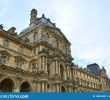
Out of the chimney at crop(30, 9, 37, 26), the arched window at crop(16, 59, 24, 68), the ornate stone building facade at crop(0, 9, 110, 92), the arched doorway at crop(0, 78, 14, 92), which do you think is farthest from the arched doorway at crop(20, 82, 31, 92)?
the chimney at crop(30, 9, 37, 26)

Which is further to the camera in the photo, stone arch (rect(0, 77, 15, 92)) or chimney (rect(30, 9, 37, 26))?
chimney (rect(30, 9, 37, 26))

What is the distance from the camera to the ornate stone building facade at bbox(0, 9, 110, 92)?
123 feet

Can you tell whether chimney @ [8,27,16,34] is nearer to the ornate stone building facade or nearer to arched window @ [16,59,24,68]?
the ornate stone building facade

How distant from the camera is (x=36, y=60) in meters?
45.5

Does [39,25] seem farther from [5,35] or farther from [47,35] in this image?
[5,35]

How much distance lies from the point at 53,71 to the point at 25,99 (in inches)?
1310

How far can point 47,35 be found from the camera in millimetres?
50719

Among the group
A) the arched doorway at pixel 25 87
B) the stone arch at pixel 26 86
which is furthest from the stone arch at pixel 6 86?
the arched doorway at pixel 25 87

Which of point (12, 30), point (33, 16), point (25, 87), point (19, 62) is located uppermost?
point (33, 16)

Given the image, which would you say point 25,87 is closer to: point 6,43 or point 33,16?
point 6,43

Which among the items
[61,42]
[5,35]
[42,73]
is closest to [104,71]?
[61,42]

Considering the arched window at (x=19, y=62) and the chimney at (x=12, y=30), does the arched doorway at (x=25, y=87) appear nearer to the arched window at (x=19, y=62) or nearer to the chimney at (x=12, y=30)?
the arched window at (x=19, y=62)

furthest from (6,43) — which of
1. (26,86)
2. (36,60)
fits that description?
(26,86)

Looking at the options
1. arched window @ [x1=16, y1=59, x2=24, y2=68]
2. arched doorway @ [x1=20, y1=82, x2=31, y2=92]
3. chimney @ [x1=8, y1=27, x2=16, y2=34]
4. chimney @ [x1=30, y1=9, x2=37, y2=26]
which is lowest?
arched doorway @ [x1=20, y1=82, x2=31, y2=92]
